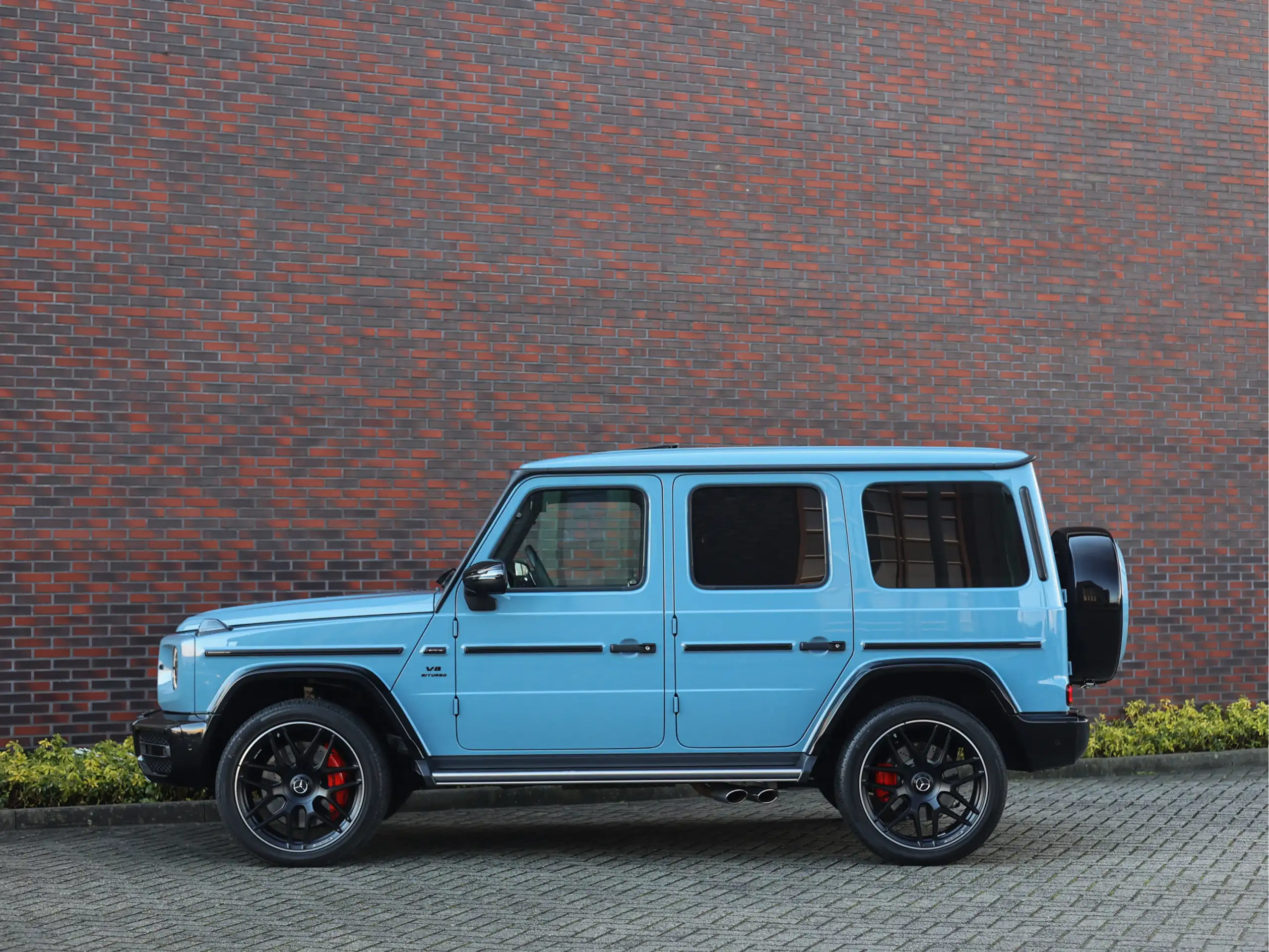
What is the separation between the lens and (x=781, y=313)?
11492 millimetres

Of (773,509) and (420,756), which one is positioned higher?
(773,509)

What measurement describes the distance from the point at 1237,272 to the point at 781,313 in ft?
14.1

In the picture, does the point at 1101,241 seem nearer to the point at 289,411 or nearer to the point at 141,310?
the point at 289,411

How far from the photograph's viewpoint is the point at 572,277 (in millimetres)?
11039

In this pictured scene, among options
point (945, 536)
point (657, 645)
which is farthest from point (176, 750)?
point (945, 536)

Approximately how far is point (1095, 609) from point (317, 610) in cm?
408

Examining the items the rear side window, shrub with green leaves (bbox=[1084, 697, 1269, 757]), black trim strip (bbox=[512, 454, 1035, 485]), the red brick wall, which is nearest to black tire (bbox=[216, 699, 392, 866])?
black trim strip (bbox=[512, 454, 1035, 485])

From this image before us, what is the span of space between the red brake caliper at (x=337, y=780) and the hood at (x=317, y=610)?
2.30 ft

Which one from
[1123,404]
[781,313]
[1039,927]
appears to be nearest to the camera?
[1039,927]

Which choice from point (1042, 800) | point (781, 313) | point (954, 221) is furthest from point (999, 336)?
point (1042, 800)

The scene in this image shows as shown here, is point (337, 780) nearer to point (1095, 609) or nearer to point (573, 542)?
point (573, 542)

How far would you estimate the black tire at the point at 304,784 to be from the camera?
289 inches

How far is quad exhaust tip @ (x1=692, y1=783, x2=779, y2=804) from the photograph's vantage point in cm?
740

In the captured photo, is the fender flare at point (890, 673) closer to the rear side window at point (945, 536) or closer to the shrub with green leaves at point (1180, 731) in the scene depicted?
the rear side window at point (945, 536)
